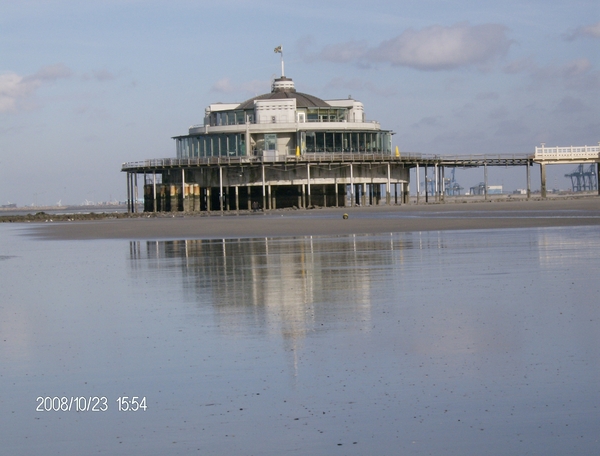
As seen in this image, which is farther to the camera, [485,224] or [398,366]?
[485,224]

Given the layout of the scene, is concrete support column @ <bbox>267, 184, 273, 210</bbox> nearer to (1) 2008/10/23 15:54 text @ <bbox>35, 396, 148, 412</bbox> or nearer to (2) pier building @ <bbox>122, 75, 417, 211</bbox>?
(2) pier building @ <bbox>122, 75, 417, 211</bbox>

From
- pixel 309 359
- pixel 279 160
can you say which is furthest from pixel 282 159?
pixel 309 359

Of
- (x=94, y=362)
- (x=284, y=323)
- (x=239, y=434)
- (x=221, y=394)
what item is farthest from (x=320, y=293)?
(x=239, y=434)

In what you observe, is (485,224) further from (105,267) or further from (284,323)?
(284,323)

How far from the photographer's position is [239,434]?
24.4 feet

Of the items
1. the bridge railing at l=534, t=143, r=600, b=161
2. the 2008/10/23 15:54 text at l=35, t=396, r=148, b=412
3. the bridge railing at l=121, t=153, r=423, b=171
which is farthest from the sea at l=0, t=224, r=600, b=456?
the bridge railing at l=534, t=143, r=600, b=161

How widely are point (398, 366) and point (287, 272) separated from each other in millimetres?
10065

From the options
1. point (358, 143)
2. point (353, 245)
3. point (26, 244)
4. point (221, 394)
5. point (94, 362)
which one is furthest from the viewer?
point (358, 143)

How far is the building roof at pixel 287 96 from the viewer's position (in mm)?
83000

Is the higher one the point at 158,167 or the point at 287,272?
the point at 158,167

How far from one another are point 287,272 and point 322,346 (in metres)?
8.81

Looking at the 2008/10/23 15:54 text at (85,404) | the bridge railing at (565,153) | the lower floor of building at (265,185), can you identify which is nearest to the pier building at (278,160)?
the lower floor of building at (265,185)

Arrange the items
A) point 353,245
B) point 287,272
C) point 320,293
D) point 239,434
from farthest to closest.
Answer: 1. point 353,245
2. point 287,272
3. point 320,293
4. point 239,434

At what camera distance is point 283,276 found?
61.2ft
